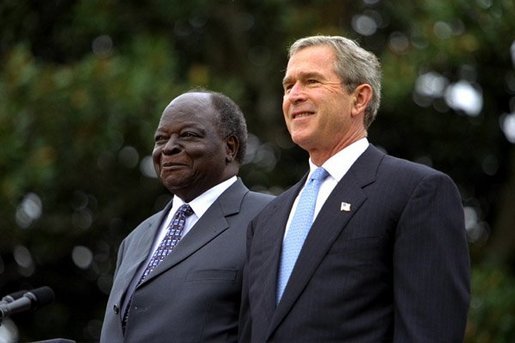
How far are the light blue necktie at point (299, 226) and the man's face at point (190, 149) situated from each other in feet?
2.18

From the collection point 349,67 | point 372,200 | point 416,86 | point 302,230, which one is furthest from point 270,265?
point 416,86

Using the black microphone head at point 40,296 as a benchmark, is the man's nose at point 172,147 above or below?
above

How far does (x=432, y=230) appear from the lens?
376 cm

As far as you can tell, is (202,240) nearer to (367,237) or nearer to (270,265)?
(270,265)

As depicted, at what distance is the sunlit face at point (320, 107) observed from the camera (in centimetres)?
411

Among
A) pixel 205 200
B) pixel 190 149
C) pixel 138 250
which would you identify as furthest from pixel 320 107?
pixel 138 250

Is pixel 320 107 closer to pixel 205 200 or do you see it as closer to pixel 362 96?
pixel 362 96

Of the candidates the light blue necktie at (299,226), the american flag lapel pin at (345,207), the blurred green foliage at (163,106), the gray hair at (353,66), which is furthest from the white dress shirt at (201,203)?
the blurred green foliage at (163,106)

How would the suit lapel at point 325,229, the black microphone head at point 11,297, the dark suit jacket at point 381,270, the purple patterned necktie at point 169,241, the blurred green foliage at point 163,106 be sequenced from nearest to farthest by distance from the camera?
the dark suit jacket at point 381,270 → the suit lapel at point 325,229 → the black microphone head at point 11,297 → the purple patterned necktie at point 169,241 → the blurred green foliage at point 163,106

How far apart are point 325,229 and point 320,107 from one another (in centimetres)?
42

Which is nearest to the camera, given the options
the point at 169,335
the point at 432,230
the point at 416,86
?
the point at 432,230

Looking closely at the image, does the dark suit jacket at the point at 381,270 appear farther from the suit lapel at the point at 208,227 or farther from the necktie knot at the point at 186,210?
the necktie knot at the point at 186,210

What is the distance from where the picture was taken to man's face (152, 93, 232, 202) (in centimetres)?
473

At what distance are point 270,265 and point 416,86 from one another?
762cm
